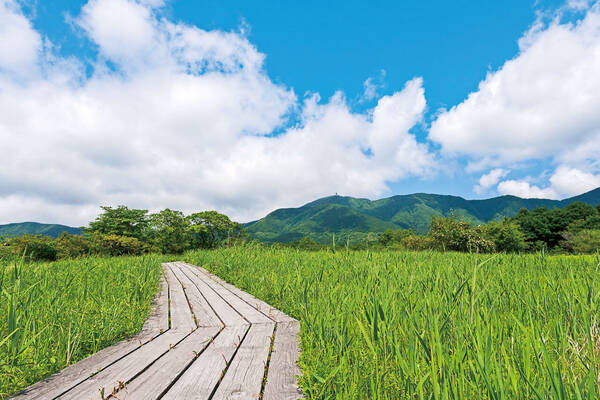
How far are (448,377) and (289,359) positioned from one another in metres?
1.23

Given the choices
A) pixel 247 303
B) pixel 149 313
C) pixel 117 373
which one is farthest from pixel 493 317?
pixel 149 313

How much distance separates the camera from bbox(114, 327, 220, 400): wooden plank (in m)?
1.48

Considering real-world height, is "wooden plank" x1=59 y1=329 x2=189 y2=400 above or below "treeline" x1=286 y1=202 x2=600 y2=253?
below

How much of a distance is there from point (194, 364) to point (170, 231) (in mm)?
30946

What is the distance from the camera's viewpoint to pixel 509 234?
2792 centimetres

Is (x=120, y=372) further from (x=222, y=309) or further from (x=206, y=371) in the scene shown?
(x=222, y=309)

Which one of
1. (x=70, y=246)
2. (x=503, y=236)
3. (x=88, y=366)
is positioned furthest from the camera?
(x=503, y=236)

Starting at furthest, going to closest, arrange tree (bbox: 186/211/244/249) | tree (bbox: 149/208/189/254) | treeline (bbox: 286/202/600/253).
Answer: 1. tree (bbox: 186/211/244/249)
2. tree (bbox: 149/208/189/254)
3. treeline (bbox: 286/202/600/253)

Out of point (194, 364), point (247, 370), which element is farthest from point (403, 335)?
point (194, 364)

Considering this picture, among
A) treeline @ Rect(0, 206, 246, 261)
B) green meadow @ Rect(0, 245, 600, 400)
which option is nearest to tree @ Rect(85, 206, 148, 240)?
treeline @ Rect(0, 206, 246, 261)

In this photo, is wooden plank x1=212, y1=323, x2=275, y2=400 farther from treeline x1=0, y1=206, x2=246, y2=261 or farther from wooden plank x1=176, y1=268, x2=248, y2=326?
treeline x1=0, y1=206, x2=246, y2=261

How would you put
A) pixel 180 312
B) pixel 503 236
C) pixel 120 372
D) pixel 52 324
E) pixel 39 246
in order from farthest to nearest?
1. pixel 503 236
2. pixel 39 246
3. pixel 180 312
4. pixel 52 324
5. pixel 120 372

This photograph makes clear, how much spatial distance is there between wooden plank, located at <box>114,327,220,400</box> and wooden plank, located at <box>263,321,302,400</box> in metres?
0.58

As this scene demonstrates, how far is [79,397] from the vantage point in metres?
1.45
